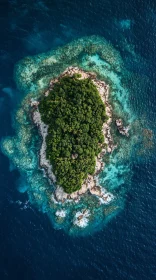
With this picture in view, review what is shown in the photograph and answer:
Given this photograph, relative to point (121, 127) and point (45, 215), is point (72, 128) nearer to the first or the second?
point (121, 127)

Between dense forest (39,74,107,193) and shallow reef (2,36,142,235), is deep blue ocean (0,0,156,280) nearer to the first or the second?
shallow reef (2,36,142,235)

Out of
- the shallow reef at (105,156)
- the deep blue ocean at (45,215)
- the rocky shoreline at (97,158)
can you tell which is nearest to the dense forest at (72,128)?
the rocky shoreline at (97,158)

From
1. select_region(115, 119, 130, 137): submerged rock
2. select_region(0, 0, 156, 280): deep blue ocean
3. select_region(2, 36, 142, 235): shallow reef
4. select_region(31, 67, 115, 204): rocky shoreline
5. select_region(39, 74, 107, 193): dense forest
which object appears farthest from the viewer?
select_region(115, 119, 130, 137): submerged rock

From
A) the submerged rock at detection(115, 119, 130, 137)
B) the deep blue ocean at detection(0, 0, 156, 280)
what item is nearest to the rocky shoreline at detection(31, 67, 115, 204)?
the submerged rock at detection(115, 119, 130, 137)

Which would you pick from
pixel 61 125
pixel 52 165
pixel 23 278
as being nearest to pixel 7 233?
pixel 23 278

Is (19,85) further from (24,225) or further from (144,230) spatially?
(144,230)

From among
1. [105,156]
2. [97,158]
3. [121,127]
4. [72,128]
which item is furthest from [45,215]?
[121,127]
